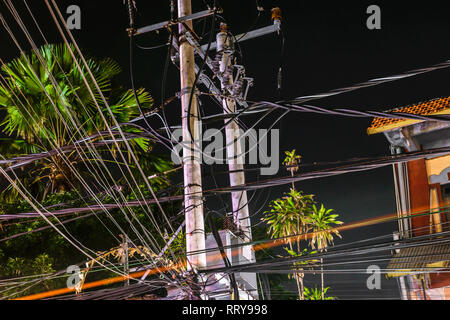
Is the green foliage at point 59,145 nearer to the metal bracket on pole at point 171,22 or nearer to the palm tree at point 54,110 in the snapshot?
the palm tree at point 54,110

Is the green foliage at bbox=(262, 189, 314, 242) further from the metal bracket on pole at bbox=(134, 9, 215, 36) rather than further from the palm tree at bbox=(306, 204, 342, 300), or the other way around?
the metal bracket on pole at bbox=(134, 9, 215, 36)

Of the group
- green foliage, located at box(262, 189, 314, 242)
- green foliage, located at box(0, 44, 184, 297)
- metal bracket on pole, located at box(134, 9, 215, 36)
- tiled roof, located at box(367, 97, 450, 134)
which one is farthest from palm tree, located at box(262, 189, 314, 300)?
metal bracket on pole, located at box(134, 9, 215, 36)

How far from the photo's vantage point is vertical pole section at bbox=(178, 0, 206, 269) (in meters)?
5.87

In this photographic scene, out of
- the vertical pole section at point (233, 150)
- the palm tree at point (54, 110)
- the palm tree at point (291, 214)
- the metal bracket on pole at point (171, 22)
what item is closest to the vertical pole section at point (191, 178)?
the metal bracket on pole at point (171, 22)

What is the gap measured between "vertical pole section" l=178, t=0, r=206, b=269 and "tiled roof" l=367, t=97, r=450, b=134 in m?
5.91

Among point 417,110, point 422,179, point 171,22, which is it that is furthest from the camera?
point 417,110

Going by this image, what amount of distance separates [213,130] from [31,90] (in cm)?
681

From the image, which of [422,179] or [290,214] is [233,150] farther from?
[290,214]

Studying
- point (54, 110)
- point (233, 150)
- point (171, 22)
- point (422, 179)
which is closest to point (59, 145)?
point (54, 110)

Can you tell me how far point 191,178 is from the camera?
6145mm

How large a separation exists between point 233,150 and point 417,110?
190 inches

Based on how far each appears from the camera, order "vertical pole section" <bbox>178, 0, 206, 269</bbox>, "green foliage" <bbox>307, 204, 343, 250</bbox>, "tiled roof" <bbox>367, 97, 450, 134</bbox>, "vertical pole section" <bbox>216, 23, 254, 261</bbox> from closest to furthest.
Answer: "vertical pole section" <bbox>178, 0, 206, 269</bbox> → "vertical pole section" <bbox>216, 23, 254, 261</bbox> → "tiled roof" <bbox>367, 97, 450, 134</bbox> → "green foliage" <bbox>307, 204, 343, 250</bbox>

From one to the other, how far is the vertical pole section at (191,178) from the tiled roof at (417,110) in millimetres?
5909
